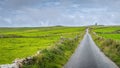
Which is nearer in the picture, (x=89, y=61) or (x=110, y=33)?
(x=89, y=61)

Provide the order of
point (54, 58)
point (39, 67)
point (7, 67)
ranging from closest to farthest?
1. point (7, 67)
2. point (39, 67)
3. point (54, 58)

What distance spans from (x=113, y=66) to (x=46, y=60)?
6.67 metres

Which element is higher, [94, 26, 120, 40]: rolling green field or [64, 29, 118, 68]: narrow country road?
[64, 29, 118, 68]: narrow country road

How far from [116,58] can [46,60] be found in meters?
9.07

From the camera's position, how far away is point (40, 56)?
29547mm

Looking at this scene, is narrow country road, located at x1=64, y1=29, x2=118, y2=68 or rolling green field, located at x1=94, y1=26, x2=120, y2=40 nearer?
narrow country road, located at x1=64, y1=29, x2=118, y2=68

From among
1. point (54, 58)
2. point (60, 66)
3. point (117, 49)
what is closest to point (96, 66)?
point (60, 66)

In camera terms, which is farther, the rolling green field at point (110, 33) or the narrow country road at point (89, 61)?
the rolling green field at point (110, 33)

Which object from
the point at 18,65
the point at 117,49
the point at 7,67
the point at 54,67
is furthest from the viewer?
the point at 117,49

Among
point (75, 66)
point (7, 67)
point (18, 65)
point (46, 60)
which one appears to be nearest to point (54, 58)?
point (46, 60)

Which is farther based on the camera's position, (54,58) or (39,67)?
(54,58)

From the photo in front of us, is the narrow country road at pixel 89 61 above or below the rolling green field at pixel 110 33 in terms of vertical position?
above

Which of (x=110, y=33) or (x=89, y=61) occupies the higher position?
(x=89, y=61)

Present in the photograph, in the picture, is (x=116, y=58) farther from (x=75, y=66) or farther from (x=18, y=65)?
(x=18, y=65)
